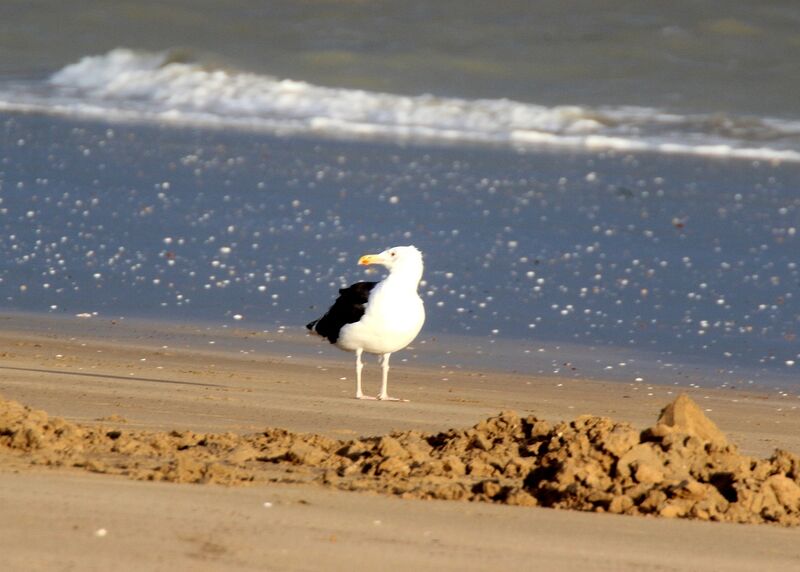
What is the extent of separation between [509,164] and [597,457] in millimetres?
16147

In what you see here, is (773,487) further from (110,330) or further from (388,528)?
(110,330)

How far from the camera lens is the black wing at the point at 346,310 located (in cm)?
877

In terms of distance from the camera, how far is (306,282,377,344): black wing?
28.8ft

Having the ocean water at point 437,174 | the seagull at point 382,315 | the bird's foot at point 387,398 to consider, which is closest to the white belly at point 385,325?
the seagull at point 382,315

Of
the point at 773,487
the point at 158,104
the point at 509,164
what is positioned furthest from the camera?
the point at 158,104

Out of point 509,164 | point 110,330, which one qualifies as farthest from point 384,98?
point 110,330

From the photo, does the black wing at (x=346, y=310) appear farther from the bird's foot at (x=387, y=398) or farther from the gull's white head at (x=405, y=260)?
the bird's foot at (x=387, y=398)

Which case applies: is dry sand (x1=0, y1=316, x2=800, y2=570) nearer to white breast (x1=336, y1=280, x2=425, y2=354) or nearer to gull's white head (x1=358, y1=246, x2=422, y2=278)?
white breast (x1=336, y1=280, x2=425, y2=354)

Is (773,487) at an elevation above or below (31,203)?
below

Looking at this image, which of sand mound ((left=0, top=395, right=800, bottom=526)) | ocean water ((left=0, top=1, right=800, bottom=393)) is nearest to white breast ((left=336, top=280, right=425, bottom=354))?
ocean water ((left=0, top=1, right=800, bottom=393))

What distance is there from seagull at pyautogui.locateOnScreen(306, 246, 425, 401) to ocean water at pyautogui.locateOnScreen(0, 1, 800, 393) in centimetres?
135

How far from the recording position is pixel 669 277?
1328 cm

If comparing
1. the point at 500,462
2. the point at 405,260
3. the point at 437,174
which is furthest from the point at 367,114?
the point at 500,462

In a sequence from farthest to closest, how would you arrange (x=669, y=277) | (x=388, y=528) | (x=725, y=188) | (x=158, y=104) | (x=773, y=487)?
(x=158, y=104)
(x=725, y=188)
(x=669, y=277)
(x=773, y=487)
(x=388, y=528)
